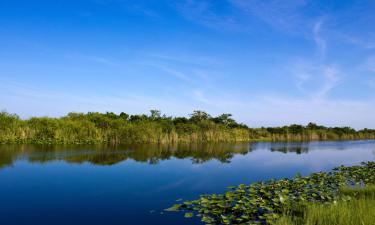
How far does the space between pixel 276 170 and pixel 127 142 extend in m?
19.7

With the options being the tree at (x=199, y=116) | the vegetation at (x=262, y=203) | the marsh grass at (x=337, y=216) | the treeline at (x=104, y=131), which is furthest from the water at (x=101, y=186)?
the tree at (x=199, y=116)

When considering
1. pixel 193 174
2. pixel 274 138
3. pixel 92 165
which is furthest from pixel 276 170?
pixel 274 138

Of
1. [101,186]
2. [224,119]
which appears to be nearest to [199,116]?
[224,119]

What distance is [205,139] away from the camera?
39.5 meters

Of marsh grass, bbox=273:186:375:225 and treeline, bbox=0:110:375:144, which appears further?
treeline, bbox=0:110:375:144

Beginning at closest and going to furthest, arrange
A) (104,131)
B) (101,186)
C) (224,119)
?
(101,186) < (104,131) < (224,119)

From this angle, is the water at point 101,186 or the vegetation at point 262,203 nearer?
the vegetation at point 262,203

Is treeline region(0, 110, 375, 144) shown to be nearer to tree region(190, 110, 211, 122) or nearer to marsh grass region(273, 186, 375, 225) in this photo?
tree region(190, 110, 211, 122)

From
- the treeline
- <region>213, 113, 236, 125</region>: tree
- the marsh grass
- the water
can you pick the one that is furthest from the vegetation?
<region>213, 113, 236, 125</region>: tree

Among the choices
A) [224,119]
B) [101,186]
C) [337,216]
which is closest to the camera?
[337,216]

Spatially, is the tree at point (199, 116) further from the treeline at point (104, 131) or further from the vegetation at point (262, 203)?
the vegetation at point (262, 203)

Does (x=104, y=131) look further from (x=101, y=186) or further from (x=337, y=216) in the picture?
(x=337, y=216)

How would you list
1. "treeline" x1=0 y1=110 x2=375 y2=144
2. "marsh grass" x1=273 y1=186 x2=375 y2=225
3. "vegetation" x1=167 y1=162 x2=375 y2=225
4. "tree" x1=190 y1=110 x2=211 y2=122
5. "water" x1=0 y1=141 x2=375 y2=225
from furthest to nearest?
1. "tree" x1=190 y1=110 x2=211 y2=122
2. "treeline" x1=0 y1=110 x2=375 y2=144
3. "water" x1=0 y1=141 x2=375 y2=225
4. "vegetation" x1=167 y1=162 x2=375 y2=225
5. "marsh grass" x1=273 y1=186 x2=375 y2=225

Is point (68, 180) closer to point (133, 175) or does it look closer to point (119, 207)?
point (133, 175)
